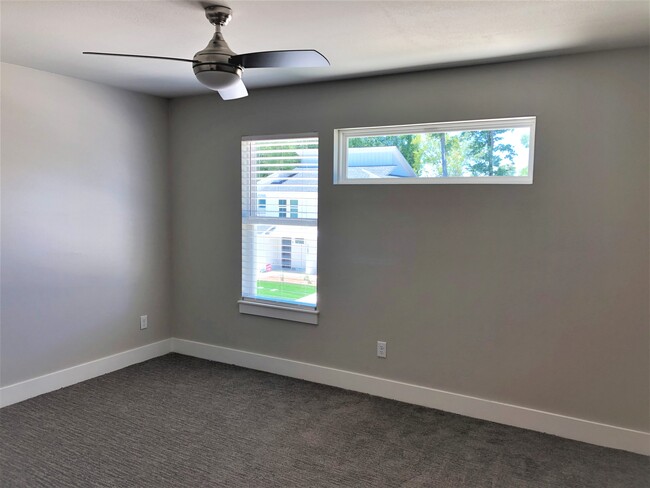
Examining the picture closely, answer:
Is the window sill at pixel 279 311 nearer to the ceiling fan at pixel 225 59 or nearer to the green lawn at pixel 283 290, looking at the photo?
the green lawn at pixel 283 290

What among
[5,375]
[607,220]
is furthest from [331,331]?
[5,375]

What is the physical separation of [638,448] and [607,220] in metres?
1.39

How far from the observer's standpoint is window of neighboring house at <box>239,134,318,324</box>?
3738 mm

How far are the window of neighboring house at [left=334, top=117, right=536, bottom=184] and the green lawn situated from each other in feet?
3.10

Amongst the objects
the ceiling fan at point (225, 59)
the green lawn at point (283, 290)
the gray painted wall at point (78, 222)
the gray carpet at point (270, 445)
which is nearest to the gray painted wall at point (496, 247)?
the green lawn at point (283, 290)

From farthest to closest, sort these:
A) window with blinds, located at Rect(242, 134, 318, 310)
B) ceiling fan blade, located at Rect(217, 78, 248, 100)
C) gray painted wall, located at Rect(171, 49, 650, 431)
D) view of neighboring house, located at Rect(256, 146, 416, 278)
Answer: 1. window with blinds, located at Rect(242, 134, 318, 310)
2. view of neighboring house, located at Rect(256, 146, 416, 278)
3. gray painted wall, located at Rect(171, 49, 650, 431)
4. ceiling fan blade, located at Rect(217, 78, 248, 100)

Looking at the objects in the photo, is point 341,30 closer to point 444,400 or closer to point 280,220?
point 280,220

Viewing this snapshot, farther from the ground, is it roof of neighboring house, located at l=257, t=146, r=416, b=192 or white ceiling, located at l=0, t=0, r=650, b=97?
white ceiling, located at l=0, t=0, r=650, b=97

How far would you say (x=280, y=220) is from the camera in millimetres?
3877

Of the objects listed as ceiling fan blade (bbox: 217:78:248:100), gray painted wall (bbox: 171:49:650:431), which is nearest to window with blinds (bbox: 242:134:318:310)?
gray painted wall (bbox: 171:49:650:431)

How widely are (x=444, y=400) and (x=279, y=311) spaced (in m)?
1.50

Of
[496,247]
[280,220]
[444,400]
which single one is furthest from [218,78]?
[444,400]

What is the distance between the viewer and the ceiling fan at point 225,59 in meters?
2.07

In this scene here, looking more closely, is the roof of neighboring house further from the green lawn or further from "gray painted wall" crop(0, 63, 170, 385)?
Answer: "gray painted wall" crop(0, 63, 170, 385)
